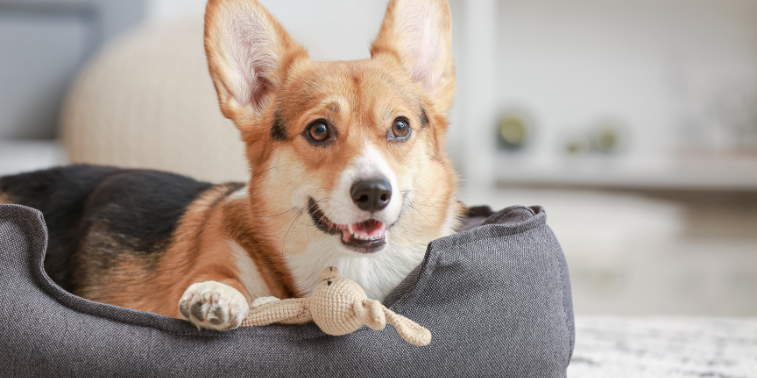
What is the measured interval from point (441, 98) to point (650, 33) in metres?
4.32

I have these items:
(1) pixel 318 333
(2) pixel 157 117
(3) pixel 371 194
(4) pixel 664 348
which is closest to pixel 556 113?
(4) pixel 664 348

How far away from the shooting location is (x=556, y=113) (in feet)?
17.3

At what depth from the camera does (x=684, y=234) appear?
4.64 metres

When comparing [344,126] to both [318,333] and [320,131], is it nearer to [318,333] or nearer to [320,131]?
[320,131]

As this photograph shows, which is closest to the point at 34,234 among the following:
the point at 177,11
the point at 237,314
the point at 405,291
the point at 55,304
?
the point at 55,304

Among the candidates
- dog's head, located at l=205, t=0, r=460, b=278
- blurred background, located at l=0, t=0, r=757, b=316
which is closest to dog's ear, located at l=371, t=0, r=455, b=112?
dog's head, located at l=205, t=0, r=460, b=278

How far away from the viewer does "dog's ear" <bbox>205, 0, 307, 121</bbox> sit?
1343 mm

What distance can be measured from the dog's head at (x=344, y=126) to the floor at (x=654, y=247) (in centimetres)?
174

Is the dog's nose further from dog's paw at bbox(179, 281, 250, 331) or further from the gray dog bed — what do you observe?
dog's paw at bbox(179, 281, 250, 331)

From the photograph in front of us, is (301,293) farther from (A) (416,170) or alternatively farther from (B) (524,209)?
(B) (524,209)

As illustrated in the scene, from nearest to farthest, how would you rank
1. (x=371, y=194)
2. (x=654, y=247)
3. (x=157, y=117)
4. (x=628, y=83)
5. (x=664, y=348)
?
(x=371, y=194), (x=664, y=348), (x=157, y=117), (x=654, y=247), (x=628, y=83)

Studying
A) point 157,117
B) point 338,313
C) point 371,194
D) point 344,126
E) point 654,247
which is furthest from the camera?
point 654,247

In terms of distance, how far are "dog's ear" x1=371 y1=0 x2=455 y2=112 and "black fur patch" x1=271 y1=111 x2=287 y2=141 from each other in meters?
0.31

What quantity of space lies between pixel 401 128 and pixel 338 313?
49 cm
